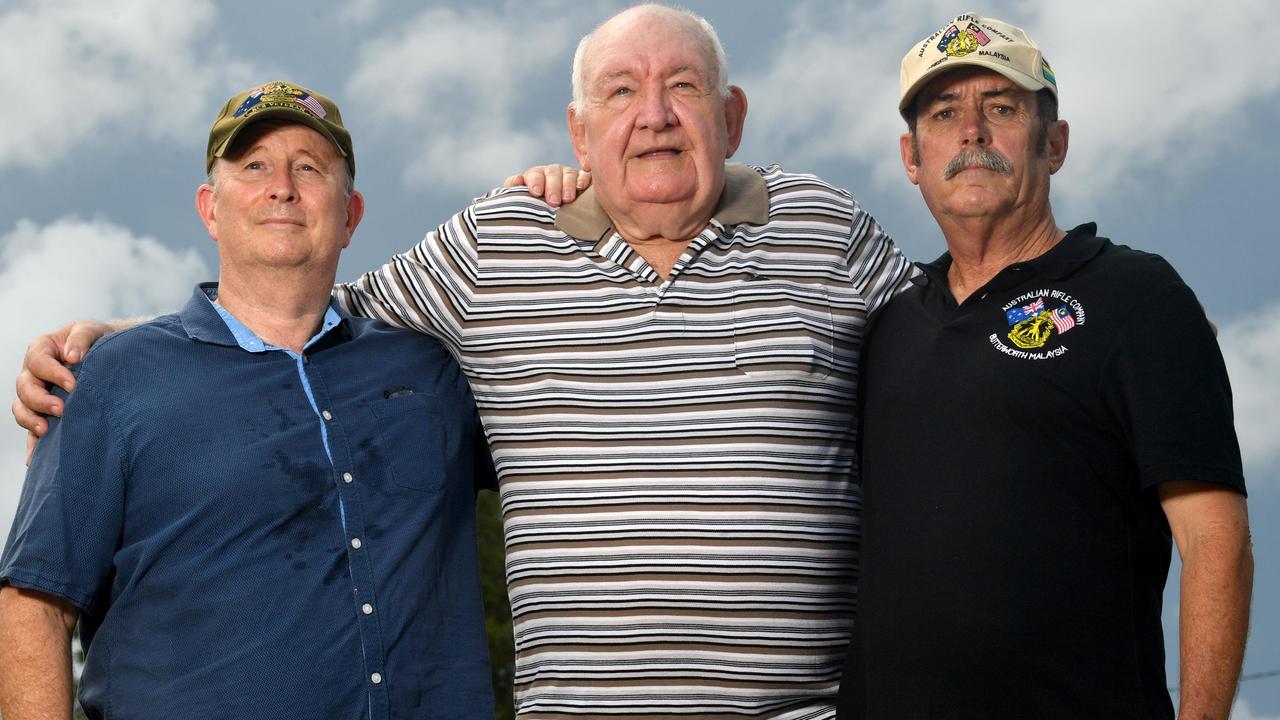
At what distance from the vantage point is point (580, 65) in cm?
489

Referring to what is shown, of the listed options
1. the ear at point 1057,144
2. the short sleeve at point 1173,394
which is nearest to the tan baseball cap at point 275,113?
the ear at point 1057,144

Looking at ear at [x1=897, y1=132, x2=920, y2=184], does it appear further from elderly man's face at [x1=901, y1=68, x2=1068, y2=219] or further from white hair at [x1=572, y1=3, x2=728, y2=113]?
white hair at [x1=572, y1=3, x2=728, y2=113]

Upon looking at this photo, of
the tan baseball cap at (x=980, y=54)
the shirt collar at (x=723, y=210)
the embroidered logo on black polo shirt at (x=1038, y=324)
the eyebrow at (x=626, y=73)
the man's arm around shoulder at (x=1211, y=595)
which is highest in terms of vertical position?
the eyebrow at (x=626, y=73)

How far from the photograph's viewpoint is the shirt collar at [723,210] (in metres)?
4.69

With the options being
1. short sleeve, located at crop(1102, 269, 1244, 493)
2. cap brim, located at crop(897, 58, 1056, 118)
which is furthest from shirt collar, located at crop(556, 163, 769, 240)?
short sleeve, located at crop(1102, 269, 1244, 493)

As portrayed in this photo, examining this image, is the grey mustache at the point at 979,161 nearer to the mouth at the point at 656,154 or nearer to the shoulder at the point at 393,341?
the mouth at the point at 656,154

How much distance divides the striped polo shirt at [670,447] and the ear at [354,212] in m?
0.34

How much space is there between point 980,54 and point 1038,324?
3.04 ft

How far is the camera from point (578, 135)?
495cm

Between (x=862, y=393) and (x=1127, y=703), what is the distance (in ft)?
4.29

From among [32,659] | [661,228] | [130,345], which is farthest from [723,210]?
[32,659]

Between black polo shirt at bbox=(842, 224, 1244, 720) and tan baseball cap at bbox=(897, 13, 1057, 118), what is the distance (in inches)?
26.6

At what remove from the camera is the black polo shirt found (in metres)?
3.70

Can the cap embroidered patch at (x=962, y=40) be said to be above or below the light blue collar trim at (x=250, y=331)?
above
